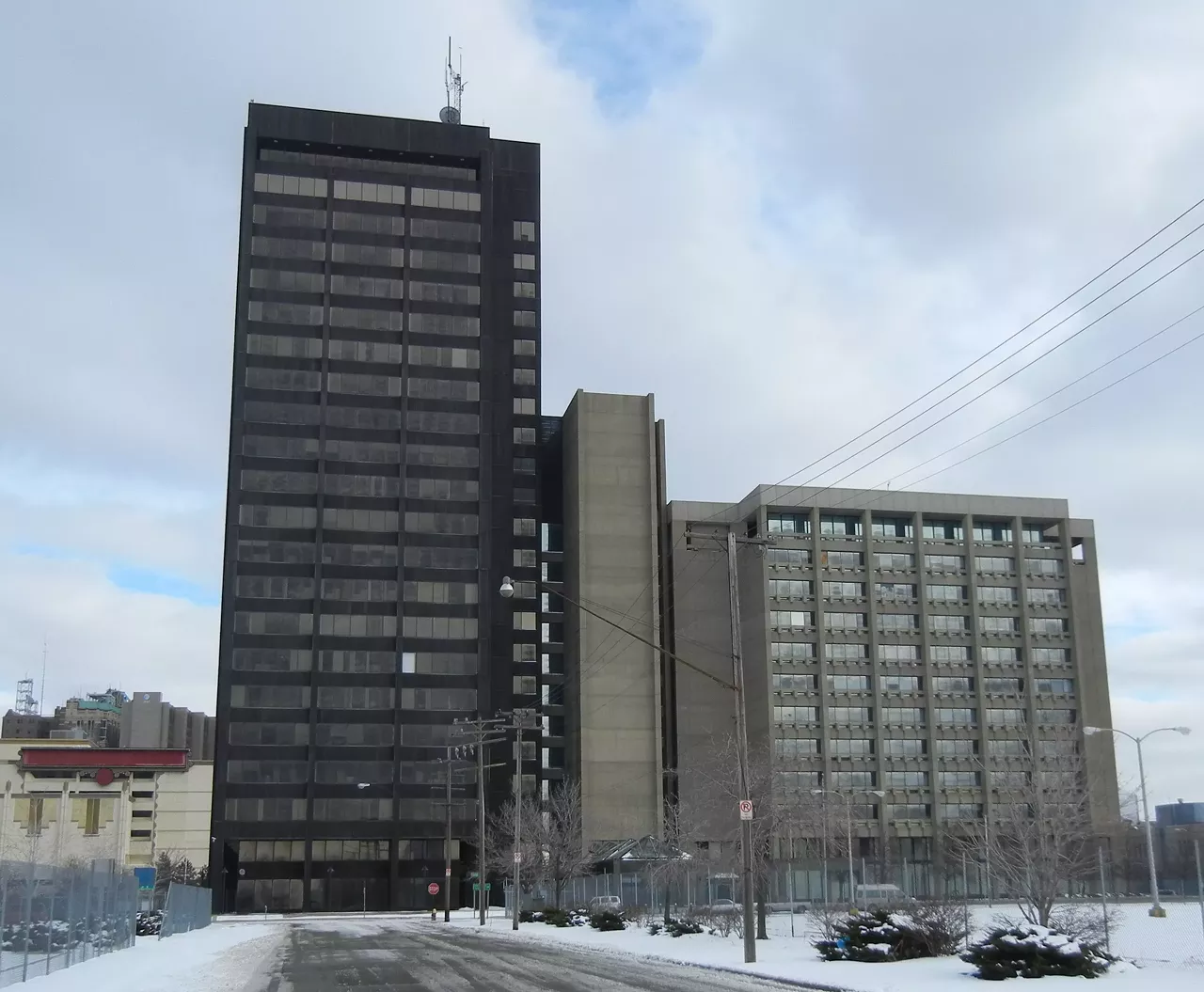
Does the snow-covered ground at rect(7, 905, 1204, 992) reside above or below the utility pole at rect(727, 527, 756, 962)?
below

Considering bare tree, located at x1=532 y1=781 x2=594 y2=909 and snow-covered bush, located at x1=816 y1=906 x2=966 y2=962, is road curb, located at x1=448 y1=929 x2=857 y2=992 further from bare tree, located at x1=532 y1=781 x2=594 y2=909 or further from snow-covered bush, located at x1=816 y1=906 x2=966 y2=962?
bare tree, located at x1=532 y1=781 x2=594 y2=909

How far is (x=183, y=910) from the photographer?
60.7 metres

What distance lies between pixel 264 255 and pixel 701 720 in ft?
222

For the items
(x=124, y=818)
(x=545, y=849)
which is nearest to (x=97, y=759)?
(x=124, y=818)

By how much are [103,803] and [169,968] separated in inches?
6040

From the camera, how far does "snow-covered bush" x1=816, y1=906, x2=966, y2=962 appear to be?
98.2 feet

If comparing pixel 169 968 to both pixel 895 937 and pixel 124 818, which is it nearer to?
pixel 895 937

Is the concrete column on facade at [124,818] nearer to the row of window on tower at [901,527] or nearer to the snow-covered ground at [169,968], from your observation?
the row of window on tower at [901,527]

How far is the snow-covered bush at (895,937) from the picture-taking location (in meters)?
29.9

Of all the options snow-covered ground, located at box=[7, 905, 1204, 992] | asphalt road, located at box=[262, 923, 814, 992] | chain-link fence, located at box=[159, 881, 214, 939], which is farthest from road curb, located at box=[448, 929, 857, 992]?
chain-link fence, located at box=[159, 881, 214, 939]

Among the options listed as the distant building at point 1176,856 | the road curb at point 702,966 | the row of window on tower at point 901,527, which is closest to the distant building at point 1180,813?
the distant building at point 1176,856

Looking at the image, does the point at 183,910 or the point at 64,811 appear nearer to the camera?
the point at 183,910

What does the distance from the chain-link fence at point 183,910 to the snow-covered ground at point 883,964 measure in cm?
1466

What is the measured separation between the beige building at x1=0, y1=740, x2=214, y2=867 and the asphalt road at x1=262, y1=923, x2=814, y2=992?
133085 mm
